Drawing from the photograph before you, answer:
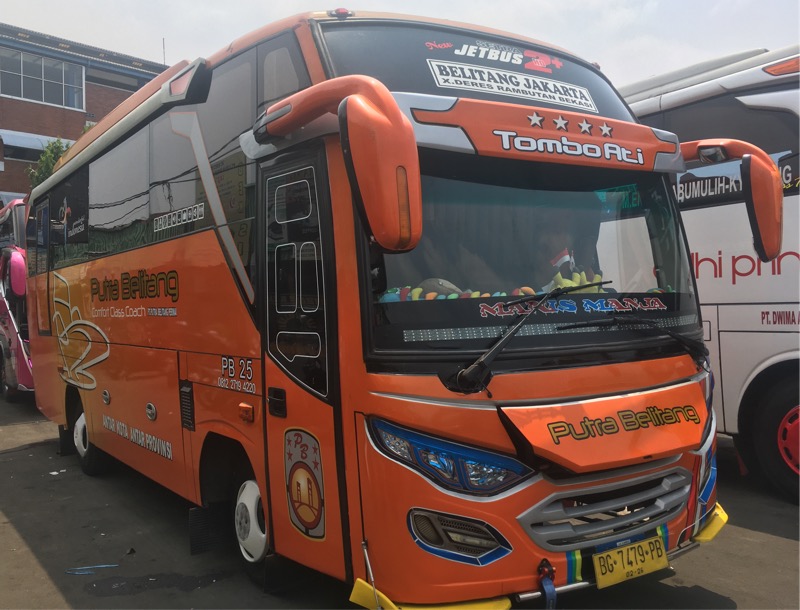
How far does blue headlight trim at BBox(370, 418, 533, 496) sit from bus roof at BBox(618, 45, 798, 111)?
476 centimetres

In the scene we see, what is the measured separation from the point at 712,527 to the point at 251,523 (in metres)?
2.77

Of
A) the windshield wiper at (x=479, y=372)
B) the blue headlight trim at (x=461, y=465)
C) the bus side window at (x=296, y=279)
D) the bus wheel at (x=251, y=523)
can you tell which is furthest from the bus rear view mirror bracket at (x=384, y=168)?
the bus wheel at (x=251, y=523)

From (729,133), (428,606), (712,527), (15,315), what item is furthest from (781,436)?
(15,315)

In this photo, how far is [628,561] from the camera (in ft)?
11.0

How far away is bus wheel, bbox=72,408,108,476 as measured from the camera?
7.68 meters

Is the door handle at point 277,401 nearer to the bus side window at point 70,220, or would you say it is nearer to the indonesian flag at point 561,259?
the indonesian flag at point 561,259

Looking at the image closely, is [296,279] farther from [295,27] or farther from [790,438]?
[790,438]

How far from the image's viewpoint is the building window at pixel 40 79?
3266 centimetres

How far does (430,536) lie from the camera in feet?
10.3

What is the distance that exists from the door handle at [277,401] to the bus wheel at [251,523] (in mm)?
700

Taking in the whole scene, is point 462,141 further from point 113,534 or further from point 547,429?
point 113,534

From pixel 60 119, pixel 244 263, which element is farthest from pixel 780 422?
pixel 60 119

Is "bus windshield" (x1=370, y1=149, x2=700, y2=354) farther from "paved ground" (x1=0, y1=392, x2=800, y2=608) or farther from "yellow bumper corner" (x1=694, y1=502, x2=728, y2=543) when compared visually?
"paved ground" (x1=0, y1=392, x2=800, y2=608)

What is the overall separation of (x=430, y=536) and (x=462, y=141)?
1.88 metres
